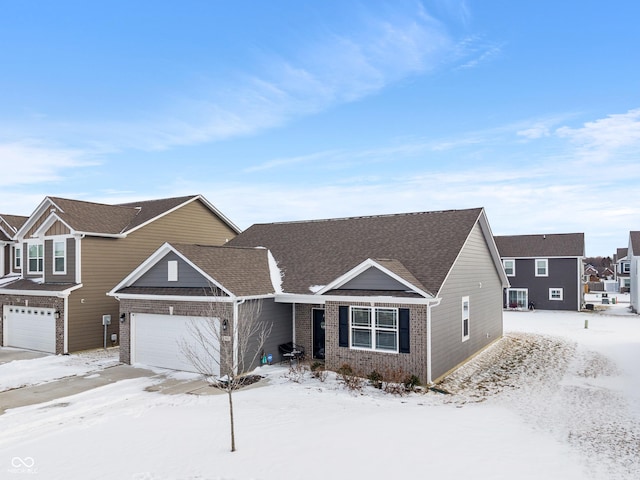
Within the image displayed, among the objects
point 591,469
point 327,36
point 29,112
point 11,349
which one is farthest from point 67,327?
point 591,469

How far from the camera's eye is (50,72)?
73.6 ft

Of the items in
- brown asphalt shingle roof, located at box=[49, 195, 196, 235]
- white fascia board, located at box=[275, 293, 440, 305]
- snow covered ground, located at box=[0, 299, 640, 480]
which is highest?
brown asphalt shingle roof, located at box=[49, 195, 196, 235]

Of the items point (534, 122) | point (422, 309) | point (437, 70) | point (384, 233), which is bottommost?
point (422, 309)

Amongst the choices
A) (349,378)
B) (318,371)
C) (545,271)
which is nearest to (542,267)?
(545,271)

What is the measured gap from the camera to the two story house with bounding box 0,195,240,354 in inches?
848

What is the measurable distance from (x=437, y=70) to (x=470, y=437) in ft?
56.9

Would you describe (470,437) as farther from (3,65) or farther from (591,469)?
(3,65)

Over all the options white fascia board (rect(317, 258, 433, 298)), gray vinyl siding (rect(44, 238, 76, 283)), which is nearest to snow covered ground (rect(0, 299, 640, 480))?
white fascia board (rect(317, 258, 433, 298))

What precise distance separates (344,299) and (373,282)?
117 cm

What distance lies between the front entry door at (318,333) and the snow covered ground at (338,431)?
6.60 feet

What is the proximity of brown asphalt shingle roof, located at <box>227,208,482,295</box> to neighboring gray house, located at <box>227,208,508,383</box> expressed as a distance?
1.8 inches

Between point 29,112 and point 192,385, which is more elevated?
point 29,112

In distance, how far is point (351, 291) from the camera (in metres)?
16.4

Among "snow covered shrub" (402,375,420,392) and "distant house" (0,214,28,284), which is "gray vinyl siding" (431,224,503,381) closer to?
"snow covered shrub" (402,375,420,392)
